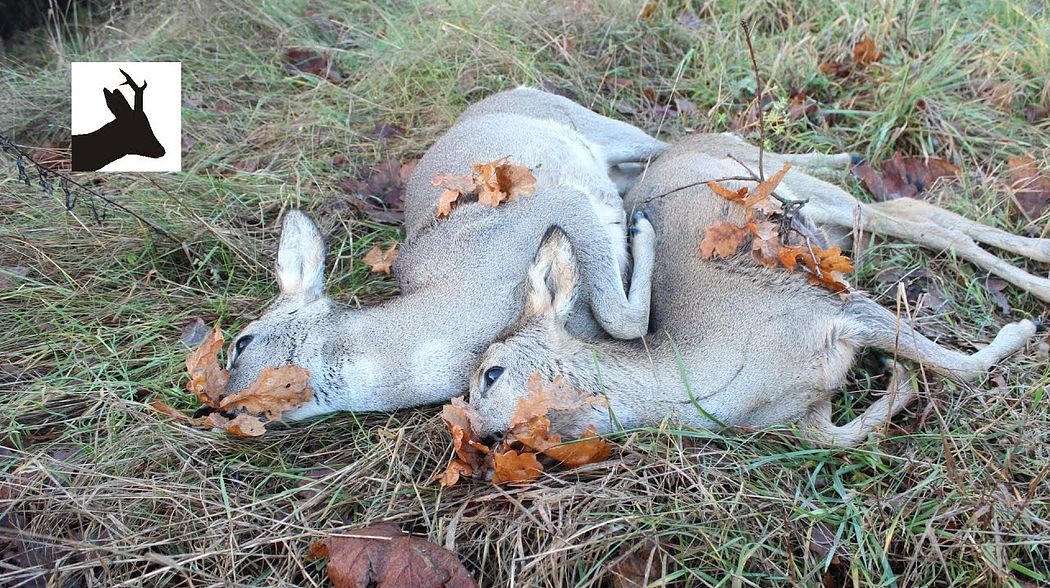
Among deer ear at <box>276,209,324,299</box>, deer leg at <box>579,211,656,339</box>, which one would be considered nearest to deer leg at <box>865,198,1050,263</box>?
deer leg at <box>579,211,656,339</box>

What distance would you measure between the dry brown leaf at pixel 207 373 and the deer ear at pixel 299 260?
0.39 meters

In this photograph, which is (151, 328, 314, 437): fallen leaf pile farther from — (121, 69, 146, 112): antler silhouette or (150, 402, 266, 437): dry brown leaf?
(121, 69, 146, 112): antler silhouette

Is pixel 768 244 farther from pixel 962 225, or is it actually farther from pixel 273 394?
pixel 273 394

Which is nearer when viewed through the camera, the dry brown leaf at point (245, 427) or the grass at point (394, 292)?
the grass at point (394, 292)

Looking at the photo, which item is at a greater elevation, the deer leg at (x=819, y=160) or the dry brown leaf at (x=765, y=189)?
the dry brown leaf at (x=765, y=189)

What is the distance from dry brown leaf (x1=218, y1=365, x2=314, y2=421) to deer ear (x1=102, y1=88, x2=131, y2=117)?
7.76ft

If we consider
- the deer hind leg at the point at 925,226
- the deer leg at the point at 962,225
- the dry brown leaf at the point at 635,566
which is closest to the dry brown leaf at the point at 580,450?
the dry brown leaf at the point at 635,566

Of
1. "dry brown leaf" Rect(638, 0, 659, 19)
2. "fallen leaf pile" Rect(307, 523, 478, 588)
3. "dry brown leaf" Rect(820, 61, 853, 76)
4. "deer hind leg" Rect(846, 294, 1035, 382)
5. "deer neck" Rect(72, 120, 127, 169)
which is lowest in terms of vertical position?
"fallen leaf pile" Rect(307, 523, 478, 588)

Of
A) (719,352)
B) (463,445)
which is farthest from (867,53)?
(463,445)

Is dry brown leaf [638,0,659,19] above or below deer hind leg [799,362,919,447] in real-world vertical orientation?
above

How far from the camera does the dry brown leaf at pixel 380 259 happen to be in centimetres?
404

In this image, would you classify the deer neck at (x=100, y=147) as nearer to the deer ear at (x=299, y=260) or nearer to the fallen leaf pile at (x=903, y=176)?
the deer ear at (x=299, y=260)

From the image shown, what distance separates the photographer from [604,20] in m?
5.55

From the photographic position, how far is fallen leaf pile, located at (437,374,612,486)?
2738 millimetres
